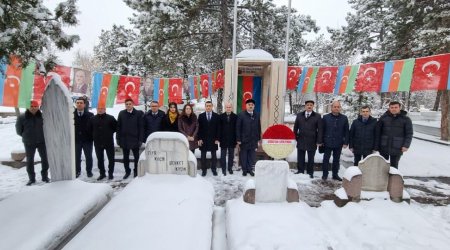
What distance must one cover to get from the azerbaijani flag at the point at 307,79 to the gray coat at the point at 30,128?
7448 mm

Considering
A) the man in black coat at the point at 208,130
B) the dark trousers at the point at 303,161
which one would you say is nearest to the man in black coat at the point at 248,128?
the man in black coat at the point at 208,130

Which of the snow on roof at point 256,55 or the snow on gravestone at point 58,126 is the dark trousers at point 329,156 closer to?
the snow on roof at point 256,55

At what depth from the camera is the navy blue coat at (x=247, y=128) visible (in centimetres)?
683

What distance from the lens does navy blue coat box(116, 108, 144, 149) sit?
22.4 ft

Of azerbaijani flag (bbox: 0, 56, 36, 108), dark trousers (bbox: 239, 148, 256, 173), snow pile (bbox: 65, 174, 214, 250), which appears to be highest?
azerbaijani flag (bbox: 0, 56, 36, 108)

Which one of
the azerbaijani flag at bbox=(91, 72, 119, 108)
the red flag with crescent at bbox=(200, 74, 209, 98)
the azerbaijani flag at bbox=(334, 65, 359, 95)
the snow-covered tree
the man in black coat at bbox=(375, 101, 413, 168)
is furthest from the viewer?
the red flag with crescent at bbox=(200, 74, 209, 98)

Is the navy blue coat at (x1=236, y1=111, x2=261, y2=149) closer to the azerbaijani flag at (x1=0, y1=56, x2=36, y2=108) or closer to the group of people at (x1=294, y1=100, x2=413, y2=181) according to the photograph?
the group of people at (x1=294, y1=100, x2=413, y2=181)

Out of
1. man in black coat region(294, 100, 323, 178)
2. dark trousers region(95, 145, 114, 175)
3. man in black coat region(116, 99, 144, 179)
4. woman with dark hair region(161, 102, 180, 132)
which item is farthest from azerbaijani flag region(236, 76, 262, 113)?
dark trousers region(95, 145, 114, 175)

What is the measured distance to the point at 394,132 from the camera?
6.33 metres

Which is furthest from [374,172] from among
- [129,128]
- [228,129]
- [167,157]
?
[129,128]

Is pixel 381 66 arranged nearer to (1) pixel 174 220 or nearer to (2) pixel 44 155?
(1) pixel 174 220

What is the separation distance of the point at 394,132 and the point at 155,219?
17.8 ft

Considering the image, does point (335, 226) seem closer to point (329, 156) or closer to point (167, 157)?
point (329, 156)

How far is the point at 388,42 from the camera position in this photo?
14977 mm
